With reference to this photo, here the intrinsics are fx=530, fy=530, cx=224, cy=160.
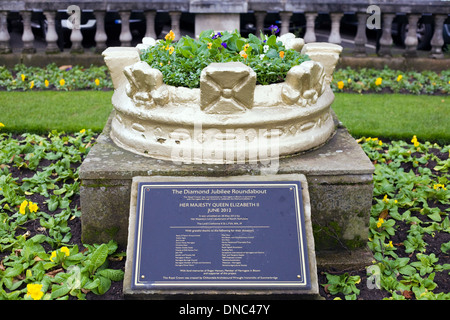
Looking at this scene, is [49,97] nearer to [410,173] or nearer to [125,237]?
[125,237]

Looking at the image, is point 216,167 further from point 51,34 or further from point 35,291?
point 51,34

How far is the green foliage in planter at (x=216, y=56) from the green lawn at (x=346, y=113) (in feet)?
6.63

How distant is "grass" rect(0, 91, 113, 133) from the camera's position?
573 centimetres

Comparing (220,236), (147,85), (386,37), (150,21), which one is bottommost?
(220,236)

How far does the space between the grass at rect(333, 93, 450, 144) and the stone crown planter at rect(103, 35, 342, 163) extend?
2.30m

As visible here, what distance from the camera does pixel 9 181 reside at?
4.41 m

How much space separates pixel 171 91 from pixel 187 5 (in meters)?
4.74

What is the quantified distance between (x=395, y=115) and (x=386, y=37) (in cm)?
229

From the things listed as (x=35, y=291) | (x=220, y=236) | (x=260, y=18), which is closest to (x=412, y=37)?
(x=260, y=18)

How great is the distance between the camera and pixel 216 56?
374 centimetres

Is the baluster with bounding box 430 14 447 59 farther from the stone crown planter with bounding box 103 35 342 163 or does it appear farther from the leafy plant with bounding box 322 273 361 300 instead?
the leafy plant with bounding box 322 273 361 300

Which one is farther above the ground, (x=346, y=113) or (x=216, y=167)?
(x=216, y=167)

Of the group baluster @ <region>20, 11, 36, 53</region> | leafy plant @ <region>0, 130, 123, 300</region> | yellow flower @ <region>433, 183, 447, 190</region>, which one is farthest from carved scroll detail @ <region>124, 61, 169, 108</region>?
baluster @ <region>20, 11, 36, 53</region>

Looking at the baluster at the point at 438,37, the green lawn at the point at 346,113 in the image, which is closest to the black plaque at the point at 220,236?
the green lawn at the point at 346,113
